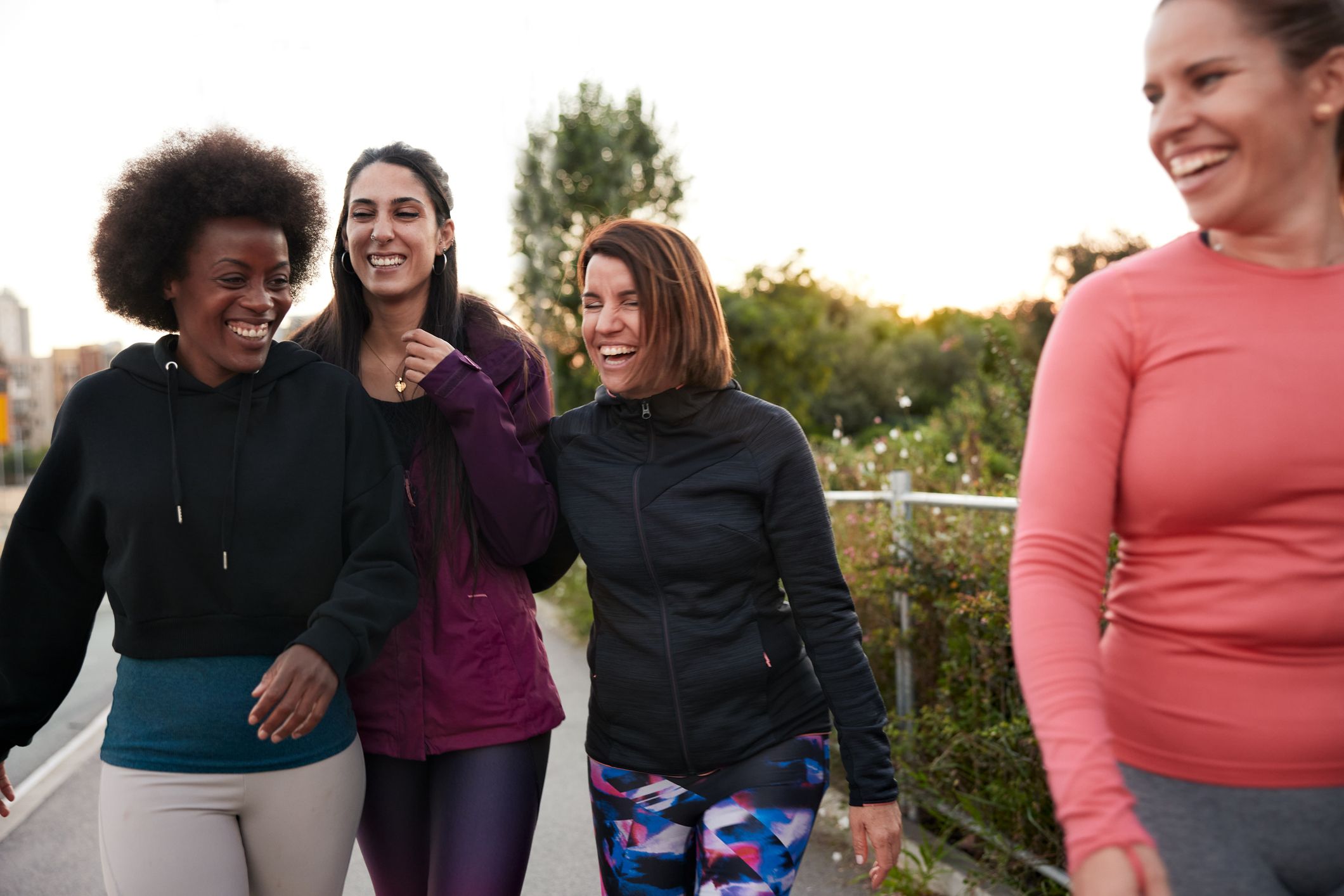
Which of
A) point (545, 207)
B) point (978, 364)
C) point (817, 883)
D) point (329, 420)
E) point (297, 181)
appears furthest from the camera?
point (545, 207)

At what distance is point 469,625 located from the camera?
2.69 metres

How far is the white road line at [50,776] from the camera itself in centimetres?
591

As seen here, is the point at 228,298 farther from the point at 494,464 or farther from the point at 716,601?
the point at 716,601

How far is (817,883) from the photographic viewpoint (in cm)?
454

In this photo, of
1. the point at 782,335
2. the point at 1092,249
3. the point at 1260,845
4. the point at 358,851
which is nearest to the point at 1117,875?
the point at 1260,845

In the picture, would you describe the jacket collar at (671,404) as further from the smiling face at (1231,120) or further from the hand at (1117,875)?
the hand at (1117,875)

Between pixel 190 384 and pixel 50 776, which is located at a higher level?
pixel 190 384

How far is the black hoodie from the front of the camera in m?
2.24

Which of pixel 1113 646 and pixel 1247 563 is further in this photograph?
pixel 1113 646

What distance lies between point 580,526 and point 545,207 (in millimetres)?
27147

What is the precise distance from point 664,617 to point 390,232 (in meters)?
1.28

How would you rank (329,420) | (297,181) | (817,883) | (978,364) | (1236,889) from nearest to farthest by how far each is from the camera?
1. (1236,889)
2. (329,420)
3. (297,181)
4. (817,883)
5. (978,364)

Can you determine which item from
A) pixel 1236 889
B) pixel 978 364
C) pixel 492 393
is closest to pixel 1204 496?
pixel 1236 889

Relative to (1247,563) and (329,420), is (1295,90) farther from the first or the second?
(329,420)
